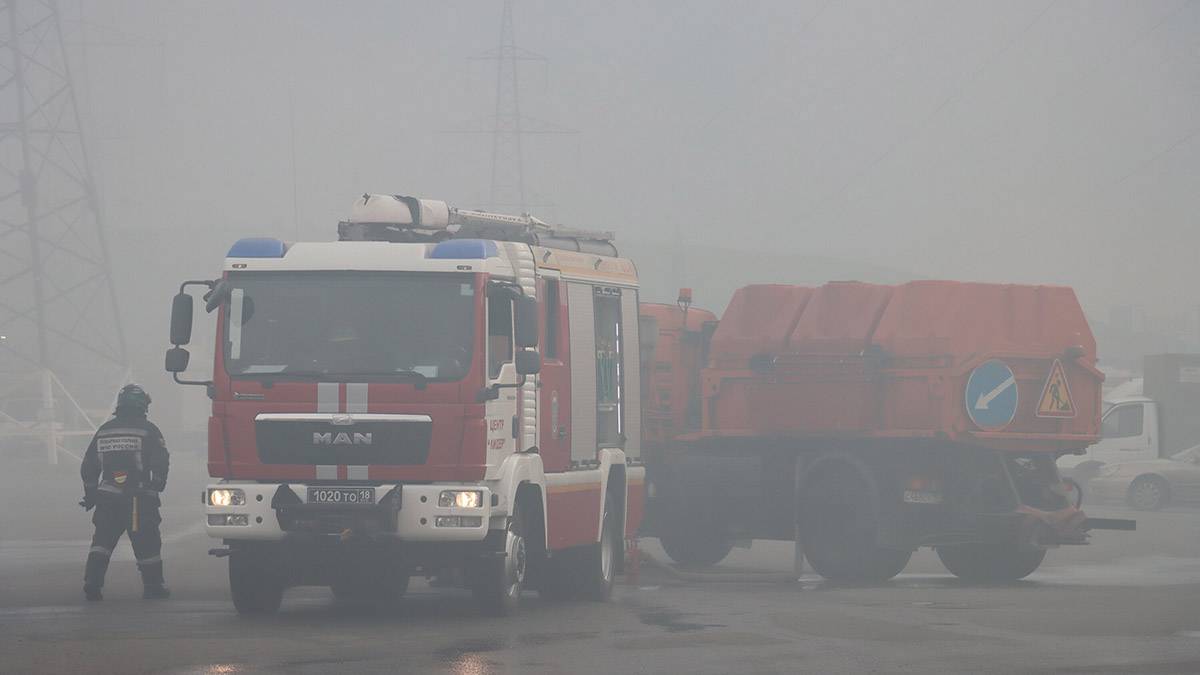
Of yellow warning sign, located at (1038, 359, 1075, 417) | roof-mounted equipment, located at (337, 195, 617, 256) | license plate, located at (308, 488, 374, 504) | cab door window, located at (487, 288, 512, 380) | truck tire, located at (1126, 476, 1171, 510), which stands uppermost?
roof-mounted equipment, located at (337, 195, 617, 256)

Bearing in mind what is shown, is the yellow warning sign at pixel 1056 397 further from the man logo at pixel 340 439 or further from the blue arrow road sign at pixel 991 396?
the man logo at pixel 340 439

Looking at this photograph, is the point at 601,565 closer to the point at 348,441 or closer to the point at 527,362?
the point at 527,362

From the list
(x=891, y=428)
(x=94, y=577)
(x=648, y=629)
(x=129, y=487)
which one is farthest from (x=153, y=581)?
(x=891, y=428)

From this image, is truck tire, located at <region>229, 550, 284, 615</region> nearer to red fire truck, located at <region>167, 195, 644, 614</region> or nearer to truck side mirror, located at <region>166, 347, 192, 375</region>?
red fire truck, located at <region>167, 195, 644, 614</region>

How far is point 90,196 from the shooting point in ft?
207

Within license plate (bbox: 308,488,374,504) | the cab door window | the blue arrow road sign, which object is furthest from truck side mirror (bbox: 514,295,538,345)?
the blue arrow road sign

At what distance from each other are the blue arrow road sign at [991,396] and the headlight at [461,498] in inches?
249

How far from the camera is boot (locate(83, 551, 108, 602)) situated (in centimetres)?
1504

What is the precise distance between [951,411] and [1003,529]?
1227 millimetres

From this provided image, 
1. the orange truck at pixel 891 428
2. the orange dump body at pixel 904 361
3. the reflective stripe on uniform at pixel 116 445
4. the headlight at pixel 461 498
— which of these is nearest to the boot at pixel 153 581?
the reflective stripe on uniform at pixel 116 445

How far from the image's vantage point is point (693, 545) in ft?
66.4

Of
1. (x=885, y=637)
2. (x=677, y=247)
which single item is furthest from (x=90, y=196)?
(x=677, y=247)

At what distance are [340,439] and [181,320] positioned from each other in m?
1.55

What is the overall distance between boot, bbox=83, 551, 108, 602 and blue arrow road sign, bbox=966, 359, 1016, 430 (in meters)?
8.03
